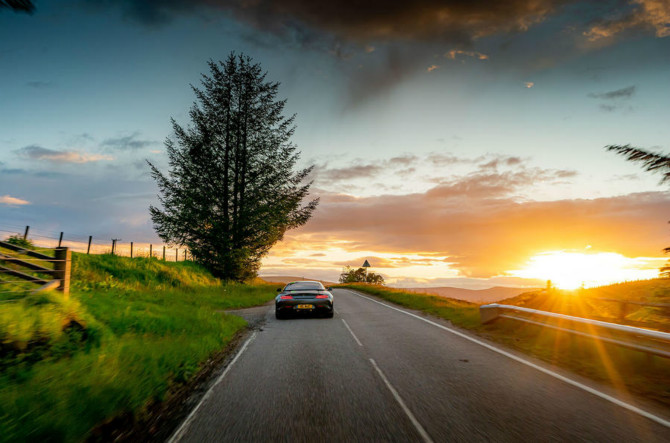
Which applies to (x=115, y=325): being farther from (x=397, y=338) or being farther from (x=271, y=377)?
(x=397, y=338)

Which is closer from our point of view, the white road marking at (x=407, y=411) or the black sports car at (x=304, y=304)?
the white road marking at (x=407, y=411)

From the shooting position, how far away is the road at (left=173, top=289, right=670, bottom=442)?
13.0ft

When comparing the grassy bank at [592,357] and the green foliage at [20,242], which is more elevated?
the green foliage at [20,242]

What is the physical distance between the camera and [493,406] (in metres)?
4.75

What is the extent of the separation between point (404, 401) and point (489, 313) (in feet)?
25.0

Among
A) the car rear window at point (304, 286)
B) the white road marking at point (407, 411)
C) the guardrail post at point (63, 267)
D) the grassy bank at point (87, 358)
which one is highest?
the guardrail post at point (63, 267)

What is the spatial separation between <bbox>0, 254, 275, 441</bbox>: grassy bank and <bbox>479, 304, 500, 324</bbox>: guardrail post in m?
7.88

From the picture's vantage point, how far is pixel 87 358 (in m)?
5.96

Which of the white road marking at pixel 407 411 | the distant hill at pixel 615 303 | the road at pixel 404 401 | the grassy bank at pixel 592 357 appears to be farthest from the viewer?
the distant hill at pixel 615 303

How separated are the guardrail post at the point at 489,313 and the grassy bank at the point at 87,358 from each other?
25.9 feet

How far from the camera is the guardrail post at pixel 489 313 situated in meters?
11.3

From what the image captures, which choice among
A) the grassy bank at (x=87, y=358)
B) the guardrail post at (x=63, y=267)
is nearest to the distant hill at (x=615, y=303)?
the grassy bank at (x=87, y=358)

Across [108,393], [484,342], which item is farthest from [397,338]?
[108,393]

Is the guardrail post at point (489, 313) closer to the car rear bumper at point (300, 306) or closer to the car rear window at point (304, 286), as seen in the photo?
the car rear bumper at point (300, 306)
